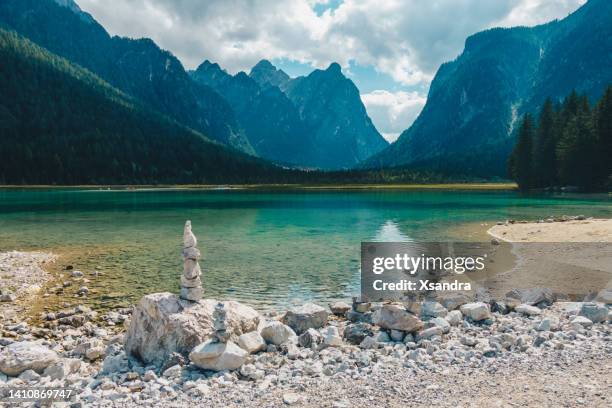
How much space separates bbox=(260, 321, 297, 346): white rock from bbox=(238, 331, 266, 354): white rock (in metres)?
0.27

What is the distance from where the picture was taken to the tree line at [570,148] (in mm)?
96125

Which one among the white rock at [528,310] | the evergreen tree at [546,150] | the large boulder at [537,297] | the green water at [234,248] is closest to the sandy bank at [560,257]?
the large boulder at [537,297]

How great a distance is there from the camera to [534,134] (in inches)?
5044

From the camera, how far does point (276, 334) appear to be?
1267 cm

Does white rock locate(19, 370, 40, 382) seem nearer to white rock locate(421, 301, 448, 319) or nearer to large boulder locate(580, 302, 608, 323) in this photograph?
white rock locate(421, 301, 448, 319)

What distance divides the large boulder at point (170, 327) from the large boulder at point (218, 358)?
26.8 inches

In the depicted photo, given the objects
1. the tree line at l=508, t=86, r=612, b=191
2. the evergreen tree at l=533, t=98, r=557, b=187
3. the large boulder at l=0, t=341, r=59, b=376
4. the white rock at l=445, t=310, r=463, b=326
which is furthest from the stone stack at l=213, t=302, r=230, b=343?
the evergreen tree at l=533, t=98, r=557, b=187

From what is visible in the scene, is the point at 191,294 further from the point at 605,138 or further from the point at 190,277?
the point at 605,138

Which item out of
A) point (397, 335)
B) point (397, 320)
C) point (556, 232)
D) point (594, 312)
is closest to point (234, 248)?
point (397, 320)

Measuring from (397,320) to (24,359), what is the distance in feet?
33.7

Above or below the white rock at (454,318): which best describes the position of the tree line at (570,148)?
above

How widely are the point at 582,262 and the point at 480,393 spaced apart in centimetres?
1921

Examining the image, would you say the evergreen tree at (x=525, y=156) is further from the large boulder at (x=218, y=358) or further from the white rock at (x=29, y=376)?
the white rock at (x=29, y=376)

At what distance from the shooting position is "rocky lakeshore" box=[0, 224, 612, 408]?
30.8 ft
